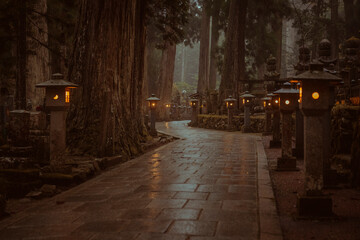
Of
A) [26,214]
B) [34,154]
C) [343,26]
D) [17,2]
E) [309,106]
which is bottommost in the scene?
[26,214]

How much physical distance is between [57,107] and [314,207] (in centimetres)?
467

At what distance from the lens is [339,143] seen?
716 cm

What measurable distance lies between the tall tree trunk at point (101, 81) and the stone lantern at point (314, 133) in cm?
509

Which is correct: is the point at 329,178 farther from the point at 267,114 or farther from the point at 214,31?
the point at 214,31

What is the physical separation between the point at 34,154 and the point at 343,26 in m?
24.8

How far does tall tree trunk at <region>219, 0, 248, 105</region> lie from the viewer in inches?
881

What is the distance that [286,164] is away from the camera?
300 inches

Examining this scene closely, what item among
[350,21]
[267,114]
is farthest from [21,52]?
[350,21]

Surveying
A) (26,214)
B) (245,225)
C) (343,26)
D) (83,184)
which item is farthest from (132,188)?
(343,26)

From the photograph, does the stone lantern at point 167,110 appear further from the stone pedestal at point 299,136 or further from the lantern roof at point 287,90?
the lantern roof at point 287,90

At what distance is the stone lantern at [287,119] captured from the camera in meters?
7.50

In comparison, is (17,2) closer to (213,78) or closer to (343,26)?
(343,26)

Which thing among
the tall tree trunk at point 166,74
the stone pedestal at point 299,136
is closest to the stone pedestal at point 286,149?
the stone pedestal at point 299,136

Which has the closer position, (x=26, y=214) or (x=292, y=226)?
(x=292, y=226)
